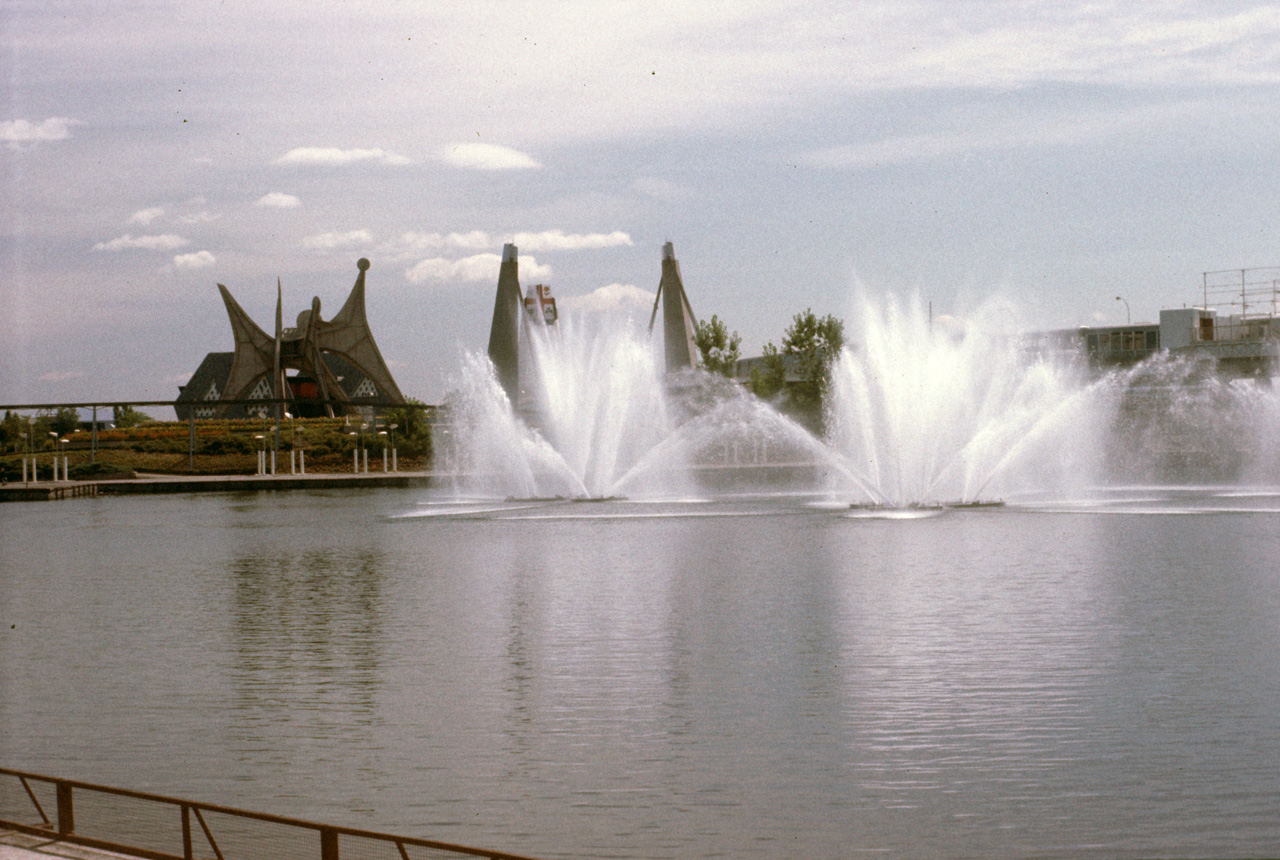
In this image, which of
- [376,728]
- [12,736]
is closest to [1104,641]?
[376,728]

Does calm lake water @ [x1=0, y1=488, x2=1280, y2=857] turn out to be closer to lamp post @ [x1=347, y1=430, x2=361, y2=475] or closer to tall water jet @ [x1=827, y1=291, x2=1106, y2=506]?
tall water jet @ [x1=827, y1=291, x2=1106, y2=506]

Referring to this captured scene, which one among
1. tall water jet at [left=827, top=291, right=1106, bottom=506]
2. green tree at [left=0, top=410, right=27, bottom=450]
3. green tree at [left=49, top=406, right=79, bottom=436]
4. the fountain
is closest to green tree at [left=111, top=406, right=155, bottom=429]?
green tree at [left=49, top=406, right=79, bottom=436]

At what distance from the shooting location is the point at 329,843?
287 inches

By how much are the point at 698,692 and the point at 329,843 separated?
7133 mm

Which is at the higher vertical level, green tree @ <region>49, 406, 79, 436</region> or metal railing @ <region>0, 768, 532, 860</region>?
green tree @ <region>49, 406, 79, 436</region>

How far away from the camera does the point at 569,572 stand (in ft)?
78.8

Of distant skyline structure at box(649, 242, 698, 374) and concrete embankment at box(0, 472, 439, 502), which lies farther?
distant skyline structure at box(649, 242, 698, 374)

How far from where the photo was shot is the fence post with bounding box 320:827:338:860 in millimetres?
7217

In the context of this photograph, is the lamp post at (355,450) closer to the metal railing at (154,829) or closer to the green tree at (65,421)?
the green tree at (65,421)

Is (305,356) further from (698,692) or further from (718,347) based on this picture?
(698,692)

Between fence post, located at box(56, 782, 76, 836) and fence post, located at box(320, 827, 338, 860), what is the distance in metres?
→ 1.96

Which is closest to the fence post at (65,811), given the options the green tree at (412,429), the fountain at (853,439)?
the fountain at (853,439)

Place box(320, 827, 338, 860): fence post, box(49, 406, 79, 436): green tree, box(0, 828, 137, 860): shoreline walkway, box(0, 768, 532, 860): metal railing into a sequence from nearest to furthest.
Answer: box(320, 827, 338, 860): fence post, box(0, 828, 137, 860): shoreline walkway, box(0, 768, 532, 860): metal railing, box(49, 406, 79, 436): green tree

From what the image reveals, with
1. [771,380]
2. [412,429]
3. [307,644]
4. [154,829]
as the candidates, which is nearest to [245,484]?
[412,429]
